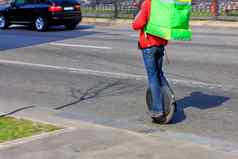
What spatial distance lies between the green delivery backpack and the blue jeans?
0.37 meters

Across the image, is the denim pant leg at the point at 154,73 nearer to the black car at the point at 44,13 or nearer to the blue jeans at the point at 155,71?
the blue jeans at the point at 155,71


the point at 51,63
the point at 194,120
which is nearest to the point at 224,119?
the point at 194,120

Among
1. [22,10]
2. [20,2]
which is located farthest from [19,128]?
[20,2]

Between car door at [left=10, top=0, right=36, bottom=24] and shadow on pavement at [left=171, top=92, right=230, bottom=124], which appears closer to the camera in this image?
shadow on pavement at [left=171, top=92, right=230, bottom=124]

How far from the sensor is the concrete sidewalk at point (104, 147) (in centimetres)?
671

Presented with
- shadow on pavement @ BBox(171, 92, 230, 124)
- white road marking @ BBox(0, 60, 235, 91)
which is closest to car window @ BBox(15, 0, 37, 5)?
white road marking @ BBox(0, 60, 235, 91)

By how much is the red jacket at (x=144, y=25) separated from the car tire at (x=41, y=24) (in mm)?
18386

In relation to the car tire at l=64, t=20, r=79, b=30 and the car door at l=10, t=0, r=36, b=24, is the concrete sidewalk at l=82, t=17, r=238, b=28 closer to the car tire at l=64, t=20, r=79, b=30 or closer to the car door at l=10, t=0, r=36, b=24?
the car tire at l=64, t=20, r=79, b=30

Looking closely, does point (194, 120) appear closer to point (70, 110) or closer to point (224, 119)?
point (224, 119)

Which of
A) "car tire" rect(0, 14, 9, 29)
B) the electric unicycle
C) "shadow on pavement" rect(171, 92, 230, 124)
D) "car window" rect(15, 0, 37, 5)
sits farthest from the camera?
"car tire" rect(0, 14, 9, 29)

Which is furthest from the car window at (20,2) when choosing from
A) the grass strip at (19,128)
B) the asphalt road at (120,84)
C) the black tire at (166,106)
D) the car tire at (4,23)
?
the black tire at (166,106)

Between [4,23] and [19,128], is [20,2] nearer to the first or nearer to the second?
[4,23]

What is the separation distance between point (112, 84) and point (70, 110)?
7.38ft

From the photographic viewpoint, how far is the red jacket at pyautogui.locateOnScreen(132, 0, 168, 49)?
25.8 ft
